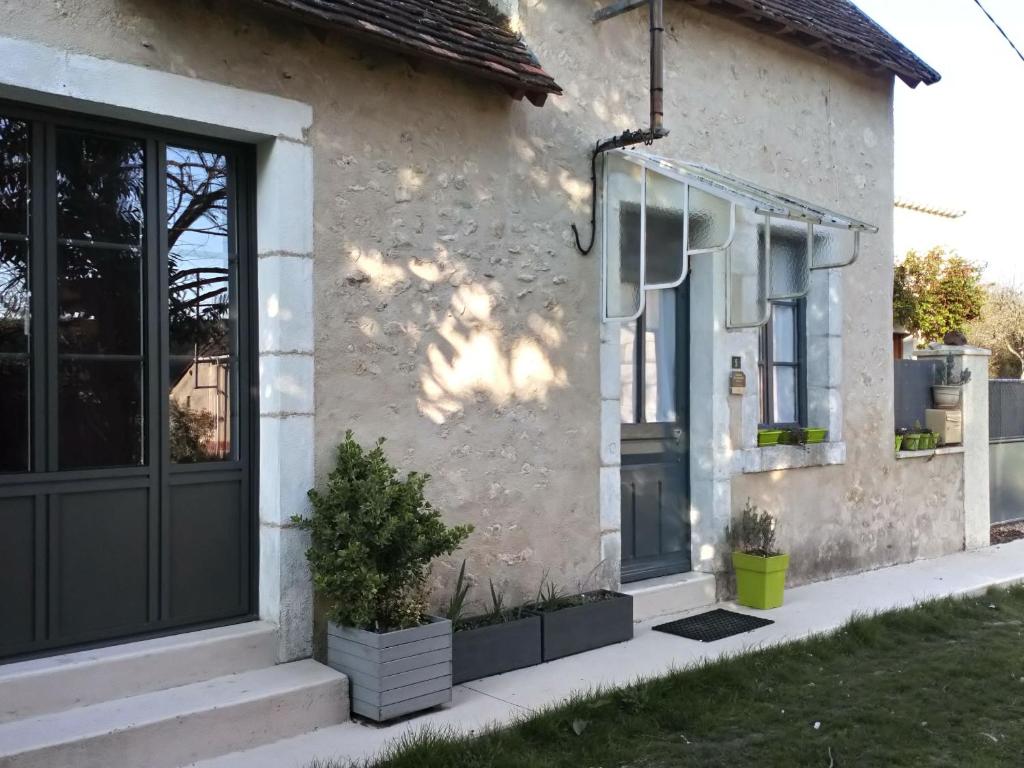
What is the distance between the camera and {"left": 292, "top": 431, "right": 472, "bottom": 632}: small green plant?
4043mm

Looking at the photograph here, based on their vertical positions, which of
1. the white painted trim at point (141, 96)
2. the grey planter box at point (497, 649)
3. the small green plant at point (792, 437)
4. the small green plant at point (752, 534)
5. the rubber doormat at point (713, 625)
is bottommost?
the rubber doormat at point (713, 625)

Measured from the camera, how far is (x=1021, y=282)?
23625 millimetres

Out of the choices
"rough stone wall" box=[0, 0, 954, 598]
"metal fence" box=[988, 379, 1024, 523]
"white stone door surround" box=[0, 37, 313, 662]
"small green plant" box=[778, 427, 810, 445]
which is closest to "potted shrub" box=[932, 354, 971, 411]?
"metal fence" box=[988, 379, 1024, 523]

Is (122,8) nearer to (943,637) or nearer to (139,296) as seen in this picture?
(139,296)

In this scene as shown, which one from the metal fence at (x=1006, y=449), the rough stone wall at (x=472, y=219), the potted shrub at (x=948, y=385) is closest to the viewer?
the rough stone wall at (x=472, y=219)

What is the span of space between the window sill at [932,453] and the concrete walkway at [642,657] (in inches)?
35.1

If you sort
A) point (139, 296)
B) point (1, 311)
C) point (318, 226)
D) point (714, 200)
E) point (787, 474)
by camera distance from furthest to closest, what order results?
point (787, 474)
point (714, 200)
point (318, 226)
point (139, 296)
point (1, 311)

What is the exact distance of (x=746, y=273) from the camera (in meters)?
6.61

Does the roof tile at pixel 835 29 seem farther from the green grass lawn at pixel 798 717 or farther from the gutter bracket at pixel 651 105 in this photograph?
the green grass lawn at pixel 798 717

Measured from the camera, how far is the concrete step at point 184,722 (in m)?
3.41

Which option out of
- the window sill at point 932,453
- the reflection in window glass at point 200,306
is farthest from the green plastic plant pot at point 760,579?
the reflection in window glass at point 200,306

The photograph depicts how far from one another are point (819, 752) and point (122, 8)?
4210 millimetres

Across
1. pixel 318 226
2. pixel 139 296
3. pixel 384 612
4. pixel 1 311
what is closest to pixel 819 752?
pixel 384 612

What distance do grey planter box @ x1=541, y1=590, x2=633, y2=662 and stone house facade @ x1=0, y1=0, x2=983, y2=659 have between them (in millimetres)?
326
